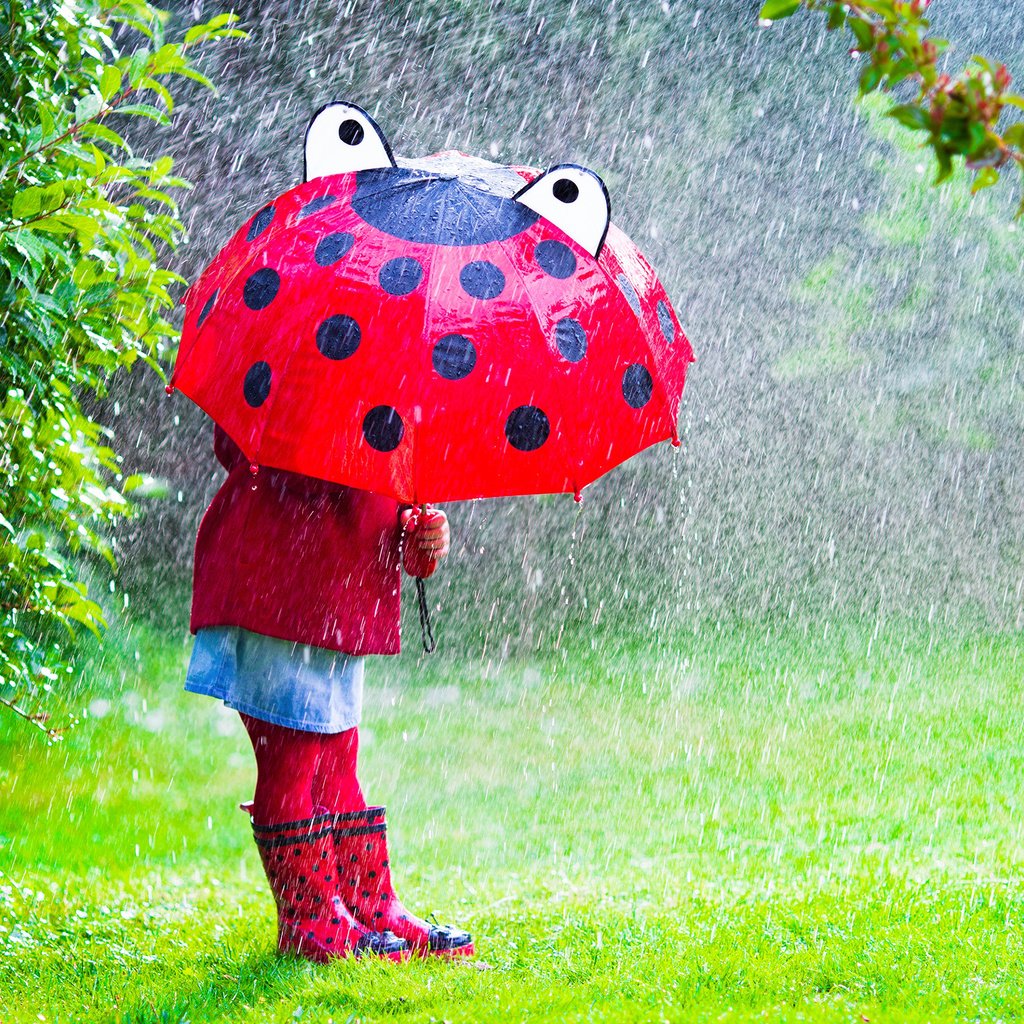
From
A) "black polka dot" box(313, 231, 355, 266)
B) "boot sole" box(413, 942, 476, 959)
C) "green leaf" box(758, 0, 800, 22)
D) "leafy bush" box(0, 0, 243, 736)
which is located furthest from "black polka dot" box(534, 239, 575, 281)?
"boot sole" box(413, 942, 476, 959)

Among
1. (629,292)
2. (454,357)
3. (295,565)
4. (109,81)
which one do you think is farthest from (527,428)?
(109,81)

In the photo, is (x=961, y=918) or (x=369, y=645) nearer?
(x=369, y=645)

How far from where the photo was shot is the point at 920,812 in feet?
20.1

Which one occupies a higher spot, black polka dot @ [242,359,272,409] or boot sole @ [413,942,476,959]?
black polka dot @ [242,359,272,409]

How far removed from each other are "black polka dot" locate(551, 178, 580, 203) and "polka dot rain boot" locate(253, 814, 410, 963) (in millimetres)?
1469

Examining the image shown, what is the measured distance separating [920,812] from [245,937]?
373 centimetres

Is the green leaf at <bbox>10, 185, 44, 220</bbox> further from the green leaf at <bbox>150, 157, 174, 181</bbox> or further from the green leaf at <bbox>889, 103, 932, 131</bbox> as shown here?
the green leaf at <bbox>889, 103, 932, 131</bbox>

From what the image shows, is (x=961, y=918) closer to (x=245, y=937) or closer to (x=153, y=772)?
(x=245, y=937)

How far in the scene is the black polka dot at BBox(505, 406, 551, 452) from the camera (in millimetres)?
2582

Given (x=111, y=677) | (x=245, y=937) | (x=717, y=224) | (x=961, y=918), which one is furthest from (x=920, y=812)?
(x=717, y=224)

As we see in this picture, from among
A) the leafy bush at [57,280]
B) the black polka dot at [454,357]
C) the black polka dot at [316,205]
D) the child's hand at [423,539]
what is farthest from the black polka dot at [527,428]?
the leafy bush at [57,280]

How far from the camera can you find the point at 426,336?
2.57 m

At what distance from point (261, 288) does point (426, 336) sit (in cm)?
37

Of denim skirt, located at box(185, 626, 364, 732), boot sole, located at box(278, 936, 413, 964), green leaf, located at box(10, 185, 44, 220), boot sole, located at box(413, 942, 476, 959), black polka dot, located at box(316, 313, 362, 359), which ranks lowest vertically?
boot sole, located at box(413, 942, 476, 959)
